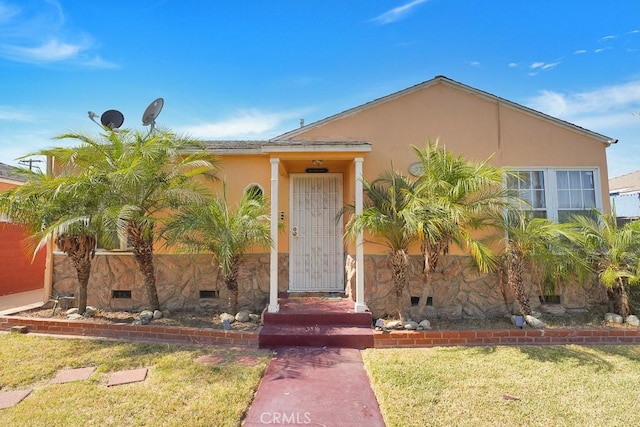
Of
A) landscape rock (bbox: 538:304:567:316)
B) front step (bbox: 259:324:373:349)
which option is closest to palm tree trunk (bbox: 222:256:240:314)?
front step (bbox: 259:324:373:349)

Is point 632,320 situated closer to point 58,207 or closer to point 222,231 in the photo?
point 222,231

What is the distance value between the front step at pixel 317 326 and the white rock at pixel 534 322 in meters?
3.43

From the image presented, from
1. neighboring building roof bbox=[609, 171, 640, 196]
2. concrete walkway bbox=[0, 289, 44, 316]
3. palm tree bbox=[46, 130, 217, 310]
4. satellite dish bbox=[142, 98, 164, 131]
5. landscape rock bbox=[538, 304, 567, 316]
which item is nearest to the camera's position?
palm tree bbox=[46, 130, 217, 310]

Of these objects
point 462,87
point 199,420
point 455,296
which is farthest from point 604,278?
point 199,420

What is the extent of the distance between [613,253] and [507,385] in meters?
4.69

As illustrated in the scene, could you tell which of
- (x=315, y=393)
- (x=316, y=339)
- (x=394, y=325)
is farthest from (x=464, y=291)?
(x=315, y=393)

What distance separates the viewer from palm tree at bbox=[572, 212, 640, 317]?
22.7 ft

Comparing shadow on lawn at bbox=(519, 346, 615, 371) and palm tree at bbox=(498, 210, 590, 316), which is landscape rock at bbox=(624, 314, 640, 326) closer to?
palm tree at bbox=(498, 210, 590, 316)

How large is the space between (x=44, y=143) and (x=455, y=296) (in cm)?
1034

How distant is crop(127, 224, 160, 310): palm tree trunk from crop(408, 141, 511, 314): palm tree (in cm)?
594

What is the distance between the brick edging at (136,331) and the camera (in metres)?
6.42

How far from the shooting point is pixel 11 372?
5.04 metres

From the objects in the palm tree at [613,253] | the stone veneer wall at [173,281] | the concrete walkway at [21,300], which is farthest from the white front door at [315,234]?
the concrete walkway at [21,300]

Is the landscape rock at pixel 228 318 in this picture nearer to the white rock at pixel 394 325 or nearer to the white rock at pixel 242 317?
the white rock at pixel 242 317
